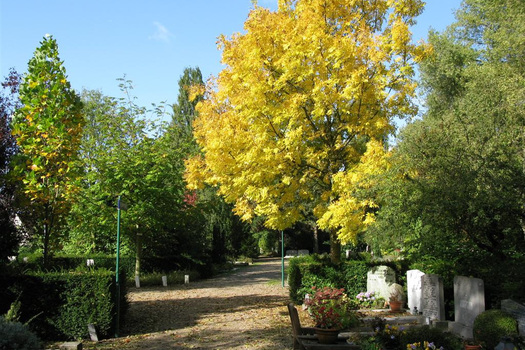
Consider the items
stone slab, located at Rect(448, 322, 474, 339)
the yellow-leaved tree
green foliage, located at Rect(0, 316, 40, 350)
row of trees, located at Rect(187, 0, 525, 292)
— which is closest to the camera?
green foliage, located at Rect(0, 316, 40, 350)

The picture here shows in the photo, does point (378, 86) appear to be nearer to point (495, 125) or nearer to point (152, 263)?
point (495, 125)

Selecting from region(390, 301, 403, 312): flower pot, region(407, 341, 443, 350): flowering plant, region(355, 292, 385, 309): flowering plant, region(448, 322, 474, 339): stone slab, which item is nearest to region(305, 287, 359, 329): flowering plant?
region(407, 341, 443, 350): flowering plant

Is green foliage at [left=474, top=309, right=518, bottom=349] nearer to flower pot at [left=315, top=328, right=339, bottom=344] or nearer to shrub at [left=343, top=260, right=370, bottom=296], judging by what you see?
flower pot at [left=315, top=328, right=339, bottom=344]

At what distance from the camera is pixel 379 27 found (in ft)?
42.4

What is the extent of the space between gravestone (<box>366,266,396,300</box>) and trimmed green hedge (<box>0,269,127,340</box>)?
7.58 meters

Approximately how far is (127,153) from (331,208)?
1229 centimetres

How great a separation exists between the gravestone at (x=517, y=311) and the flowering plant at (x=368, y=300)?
16.5 feet

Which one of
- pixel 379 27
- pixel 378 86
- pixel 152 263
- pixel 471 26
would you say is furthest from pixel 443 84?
pixel 152 263

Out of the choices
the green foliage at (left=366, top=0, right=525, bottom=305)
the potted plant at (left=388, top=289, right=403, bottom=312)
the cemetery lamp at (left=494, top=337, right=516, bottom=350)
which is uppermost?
the green foliage at (left=366, top=0, right=525, bottom=305)

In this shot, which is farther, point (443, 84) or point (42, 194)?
point (443, 84)

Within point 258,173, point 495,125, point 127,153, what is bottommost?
point 258,173

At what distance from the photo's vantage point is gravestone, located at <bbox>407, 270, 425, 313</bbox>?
11887 millimetres

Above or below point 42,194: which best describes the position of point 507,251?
below

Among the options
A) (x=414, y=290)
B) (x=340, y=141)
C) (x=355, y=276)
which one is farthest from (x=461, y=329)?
(x=340, y=141)
